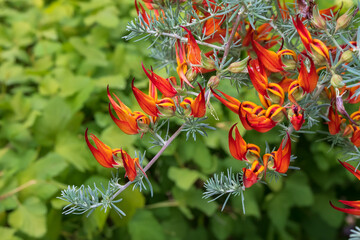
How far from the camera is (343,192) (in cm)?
169

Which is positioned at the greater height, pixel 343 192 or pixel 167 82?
pixel 167 82

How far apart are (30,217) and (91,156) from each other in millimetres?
215

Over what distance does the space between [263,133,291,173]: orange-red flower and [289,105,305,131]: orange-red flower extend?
0.05ft

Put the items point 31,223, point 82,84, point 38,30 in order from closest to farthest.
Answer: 1. point 31,223
2. point 82,84
3. point 38,30

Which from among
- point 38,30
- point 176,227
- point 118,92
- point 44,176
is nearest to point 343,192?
point 176,227

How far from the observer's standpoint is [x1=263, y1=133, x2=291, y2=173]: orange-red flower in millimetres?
564

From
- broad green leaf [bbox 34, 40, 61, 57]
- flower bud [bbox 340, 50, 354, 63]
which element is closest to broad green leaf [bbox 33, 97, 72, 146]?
broad green leaf [bbox 34, 40, 61, 57]

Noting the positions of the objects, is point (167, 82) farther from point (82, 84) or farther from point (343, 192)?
point (343, 192)

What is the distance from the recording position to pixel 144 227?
1298mm

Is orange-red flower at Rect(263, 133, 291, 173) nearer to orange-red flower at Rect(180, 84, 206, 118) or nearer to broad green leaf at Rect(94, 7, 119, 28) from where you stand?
orange-red flower at Rect(180, 84, 206, 118)

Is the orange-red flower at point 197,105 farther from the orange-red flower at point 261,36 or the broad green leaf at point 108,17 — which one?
the broad green leaf at point 108,17

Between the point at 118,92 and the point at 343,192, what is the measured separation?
95 cm

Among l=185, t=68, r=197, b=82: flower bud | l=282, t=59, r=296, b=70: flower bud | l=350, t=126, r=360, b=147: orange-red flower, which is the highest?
l=185, t=68, r=197, b=82: flower bud

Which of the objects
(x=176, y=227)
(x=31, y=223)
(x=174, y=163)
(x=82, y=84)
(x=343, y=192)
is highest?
(x=82, y=84)
